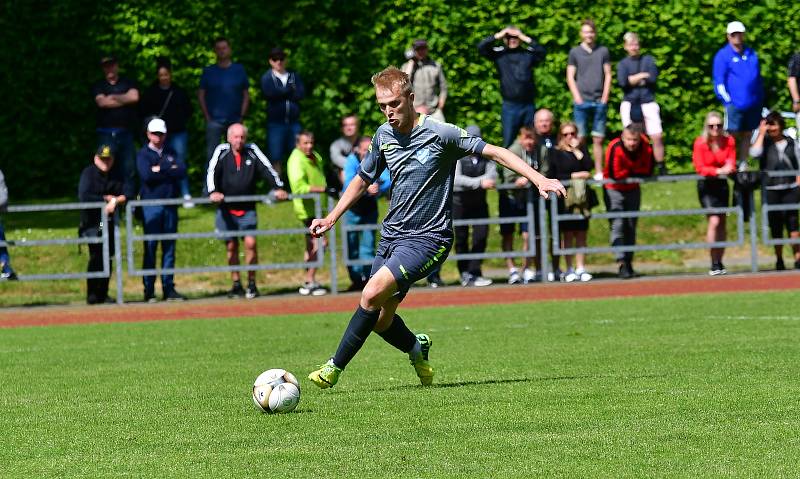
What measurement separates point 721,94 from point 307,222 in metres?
6.04

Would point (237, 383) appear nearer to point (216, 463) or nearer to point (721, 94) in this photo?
point (216, 463)

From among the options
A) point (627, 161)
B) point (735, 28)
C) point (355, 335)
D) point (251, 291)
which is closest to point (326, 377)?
point (355, 335)

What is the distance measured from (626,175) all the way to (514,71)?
2.23m

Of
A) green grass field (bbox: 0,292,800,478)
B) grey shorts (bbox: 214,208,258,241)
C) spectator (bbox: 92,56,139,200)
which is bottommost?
green grass field (bbox: 0,292,800,478)

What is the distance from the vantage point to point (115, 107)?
2088cm

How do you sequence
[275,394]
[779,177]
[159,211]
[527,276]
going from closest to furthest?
[275,394], [159,211], [527,276], [779,177]

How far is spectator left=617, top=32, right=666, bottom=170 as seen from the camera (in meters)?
20.9

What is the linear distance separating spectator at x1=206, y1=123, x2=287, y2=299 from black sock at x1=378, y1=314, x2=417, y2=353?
8926 millimetres

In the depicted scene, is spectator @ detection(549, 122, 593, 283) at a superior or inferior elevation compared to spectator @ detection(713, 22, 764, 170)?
inferior

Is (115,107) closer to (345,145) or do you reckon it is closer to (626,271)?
(345,145)

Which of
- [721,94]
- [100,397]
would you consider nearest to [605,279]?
[721,94]

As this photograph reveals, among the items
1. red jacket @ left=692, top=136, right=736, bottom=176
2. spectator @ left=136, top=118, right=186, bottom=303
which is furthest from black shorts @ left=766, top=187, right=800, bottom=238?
spectator @ left=136, top=118, right=186, bottom=303

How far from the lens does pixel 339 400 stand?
9.44 meters

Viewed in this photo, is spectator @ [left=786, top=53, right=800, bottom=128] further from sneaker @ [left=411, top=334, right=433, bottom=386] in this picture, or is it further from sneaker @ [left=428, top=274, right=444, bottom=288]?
sneaker @ [left=411, top=334, right=433, bottom=386]
